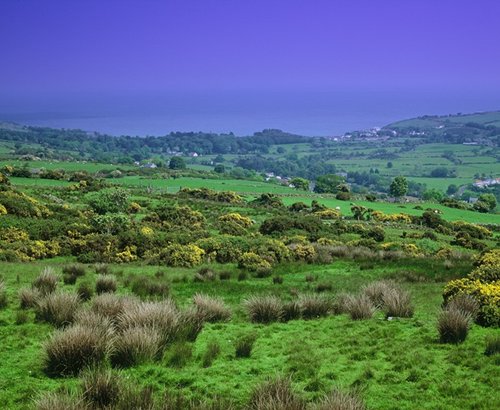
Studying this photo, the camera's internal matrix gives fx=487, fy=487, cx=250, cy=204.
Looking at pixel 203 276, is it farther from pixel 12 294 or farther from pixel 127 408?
pixel 127 408

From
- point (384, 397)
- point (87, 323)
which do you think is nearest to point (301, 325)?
point (384, 397)

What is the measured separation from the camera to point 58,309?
35.0 ft

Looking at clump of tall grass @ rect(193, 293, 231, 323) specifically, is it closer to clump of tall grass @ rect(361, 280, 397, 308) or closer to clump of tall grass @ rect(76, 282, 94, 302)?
clump of tall grass @ rect(76, 282, 94, 302)

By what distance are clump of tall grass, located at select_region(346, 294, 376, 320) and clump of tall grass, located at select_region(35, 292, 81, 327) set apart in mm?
6339

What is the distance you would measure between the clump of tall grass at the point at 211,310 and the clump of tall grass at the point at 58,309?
2760 mm

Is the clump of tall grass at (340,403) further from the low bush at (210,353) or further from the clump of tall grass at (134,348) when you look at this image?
the clump of tall grass at (134,348)

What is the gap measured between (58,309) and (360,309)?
22.5 ft

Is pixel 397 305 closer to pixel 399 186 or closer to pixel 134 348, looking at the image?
pixel 134 348

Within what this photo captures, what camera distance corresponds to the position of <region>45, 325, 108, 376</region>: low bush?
793 centimetres

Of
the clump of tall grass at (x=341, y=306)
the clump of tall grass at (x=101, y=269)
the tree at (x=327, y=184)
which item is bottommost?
the tree at (x=327, y=184)

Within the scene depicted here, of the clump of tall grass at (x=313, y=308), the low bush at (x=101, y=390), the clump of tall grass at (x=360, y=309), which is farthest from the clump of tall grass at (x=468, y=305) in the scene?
the low bush at (x=101, y=390)

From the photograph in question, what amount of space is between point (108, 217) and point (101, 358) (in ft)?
72.8

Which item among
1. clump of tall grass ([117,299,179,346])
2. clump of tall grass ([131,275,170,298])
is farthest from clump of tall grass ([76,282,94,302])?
clump of tall grass ([117,299,179,346])

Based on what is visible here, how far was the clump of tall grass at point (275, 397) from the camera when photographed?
602 cm
